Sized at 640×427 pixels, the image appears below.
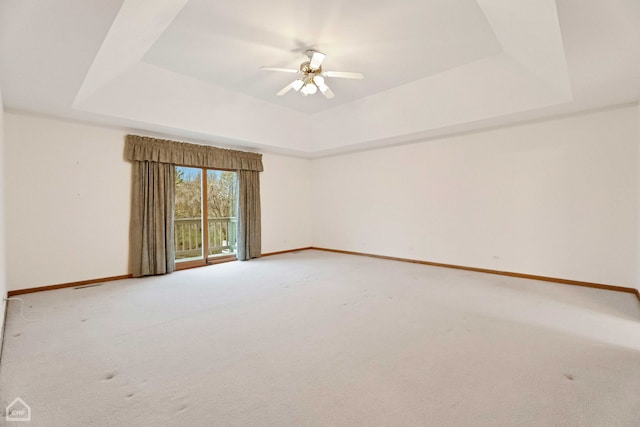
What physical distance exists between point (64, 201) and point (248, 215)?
8.81ft

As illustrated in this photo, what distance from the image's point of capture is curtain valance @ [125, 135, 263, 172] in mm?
4145

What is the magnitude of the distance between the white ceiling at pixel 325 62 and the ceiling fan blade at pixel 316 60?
195mm

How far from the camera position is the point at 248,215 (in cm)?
548

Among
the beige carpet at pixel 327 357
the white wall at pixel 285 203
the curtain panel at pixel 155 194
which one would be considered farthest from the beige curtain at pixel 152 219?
the white wall at pixel 285 203

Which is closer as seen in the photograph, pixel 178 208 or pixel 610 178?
pixel 610 178

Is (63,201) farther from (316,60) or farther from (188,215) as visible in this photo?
(316,60)

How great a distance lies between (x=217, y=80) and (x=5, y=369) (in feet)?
12.1

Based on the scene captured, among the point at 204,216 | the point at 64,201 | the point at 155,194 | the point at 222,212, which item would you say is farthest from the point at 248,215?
the point at 64,201

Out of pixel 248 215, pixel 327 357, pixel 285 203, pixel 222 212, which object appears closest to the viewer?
pixel 327 357

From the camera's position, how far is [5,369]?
1775 mm

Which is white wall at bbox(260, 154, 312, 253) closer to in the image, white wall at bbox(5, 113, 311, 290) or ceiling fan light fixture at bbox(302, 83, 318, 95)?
white wall at bbox(5, 113, 311, 290)

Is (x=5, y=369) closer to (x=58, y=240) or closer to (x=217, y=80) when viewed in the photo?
(x=58, y=240)

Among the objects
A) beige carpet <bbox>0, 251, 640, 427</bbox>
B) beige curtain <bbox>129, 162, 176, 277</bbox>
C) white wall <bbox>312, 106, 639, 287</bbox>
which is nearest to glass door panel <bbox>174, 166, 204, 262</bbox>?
beige curtain <bbox>129, 162, 176, 277</bbox>

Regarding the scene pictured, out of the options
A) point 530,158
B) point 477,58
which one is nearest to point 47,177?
point 477,58
